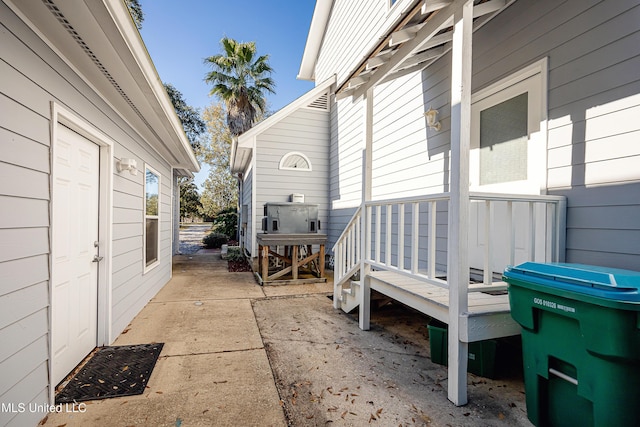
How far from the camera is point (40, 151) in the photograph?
203 cm

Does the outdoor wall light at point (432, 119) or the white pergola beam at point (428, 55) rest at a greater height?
the white pergola beam at point (428, 55)

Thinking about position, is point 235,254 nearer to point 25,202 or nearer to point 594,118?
point 25,202

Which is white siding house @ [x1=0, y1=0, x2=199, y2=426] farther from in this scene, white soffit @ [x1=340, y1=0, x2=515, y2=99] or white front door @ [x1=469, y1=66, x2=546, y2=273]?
white front door @ [x1=469, y1=66, x2=546, y2=273]

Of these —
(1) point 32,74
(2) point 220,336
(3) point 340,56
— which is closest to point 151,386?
(2) point 220,336

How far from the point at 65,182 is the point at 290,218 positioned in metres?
4.19

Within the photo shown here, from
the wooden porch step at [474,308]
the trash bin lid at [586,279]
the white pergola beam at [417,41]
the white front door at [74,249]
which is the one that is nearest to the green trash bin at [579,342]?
the trash bin lid at [586,279]

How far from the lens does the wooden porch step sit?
227 cm

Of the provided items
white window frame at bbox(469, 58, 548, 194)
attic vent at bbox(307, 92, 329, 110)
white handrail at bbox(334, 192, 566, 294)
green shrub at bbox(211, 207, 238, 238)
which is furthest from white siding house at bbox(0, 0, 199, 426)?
green shrub at bbox(211, 207, 238, 238)

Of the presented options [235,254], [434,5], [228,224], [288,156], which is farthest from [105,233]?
[228,224]

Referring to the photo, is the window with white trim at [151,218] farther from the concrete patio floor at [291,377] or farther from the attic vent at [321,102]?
the attic vent at [321,102]

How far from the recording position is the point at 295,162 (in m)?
8.02

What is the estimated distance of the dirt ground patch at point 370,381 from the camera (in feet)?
6.84

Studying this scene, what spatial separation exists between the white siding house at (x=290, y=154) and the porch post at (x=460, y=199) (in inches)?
229

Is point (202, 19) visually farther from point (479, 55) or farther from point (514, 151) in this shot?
point (514, 151)
